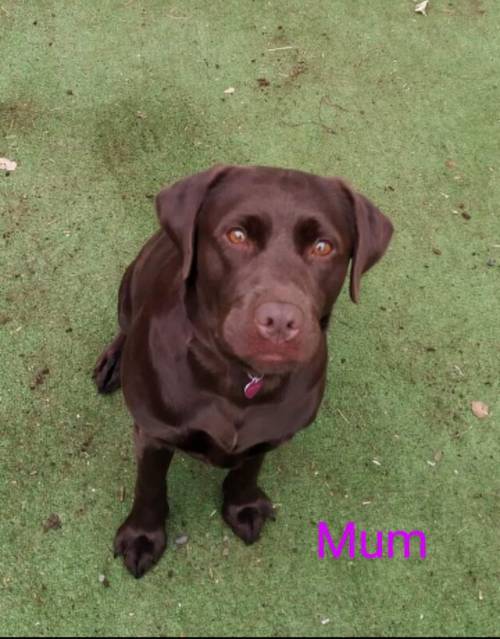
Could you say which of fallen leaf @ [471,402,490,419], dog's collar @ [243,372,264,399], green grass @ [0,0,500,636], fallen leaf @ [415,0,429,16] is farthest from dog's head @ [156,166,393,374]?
fallen leaf @ [415,0,429,16]

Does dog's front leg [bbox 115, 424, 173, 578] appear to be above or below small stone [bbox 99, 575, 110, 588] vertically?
above

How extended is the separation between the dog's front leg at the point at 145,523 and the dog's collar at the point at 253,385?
0.51m

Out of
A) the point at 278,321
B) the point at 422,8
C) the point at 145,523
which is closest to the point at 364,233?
the point at 278,321

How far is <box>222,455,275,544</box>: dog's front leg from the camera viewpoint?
9.29 feet

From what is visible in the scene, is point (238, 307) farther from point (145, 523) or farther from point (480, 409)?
point (480, 409)

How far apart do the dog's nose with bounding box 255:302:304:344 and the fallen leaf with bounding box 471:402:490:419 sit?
180cm

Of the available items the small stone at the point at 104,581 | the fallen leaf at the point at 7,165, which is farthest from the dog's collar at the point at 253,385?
the fallen leaf at the point at 7,165

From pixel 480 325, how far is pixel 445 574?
4.30 ft

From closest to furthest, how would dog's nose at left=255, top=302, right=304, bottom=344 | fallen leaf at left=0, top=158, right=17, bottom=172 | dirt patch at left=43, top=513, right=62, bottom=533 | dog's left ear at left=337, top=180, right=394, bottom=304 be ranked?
dog's nose at left=255, top=302, right=304, bottom=344 < dog's left ear at left=337, top=180, right=394, bottom=304 < dirt patch at left=43, top=513, right=62, bottom=533 < fallen leaf at left=0, top=158, right=17, bottom=172

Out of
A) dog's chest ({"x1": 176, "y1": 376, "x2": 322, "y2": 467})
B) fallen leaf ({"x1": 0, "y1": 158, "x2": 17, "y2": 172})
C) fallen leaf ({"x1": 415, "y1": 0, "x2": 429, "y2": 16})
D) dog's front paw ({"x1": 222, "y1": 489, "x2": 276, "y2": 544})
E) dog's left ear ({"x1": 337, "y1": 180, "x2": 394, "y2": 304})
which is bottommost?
dog's front paw ({"x1": 222, "y1": 489, "x2": 276, "y2": 544})

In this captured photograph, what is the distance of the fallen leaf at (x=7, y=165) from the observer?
382 cm

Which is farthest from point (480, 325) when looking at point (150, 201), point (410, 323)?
point (150, 201)

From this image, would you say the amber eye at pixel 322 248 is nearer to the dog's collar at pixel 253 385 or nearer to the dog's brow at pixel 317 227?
the dog's brow at pixel 317 227

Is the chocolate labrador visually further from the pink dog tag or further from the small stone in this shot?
the small stone
